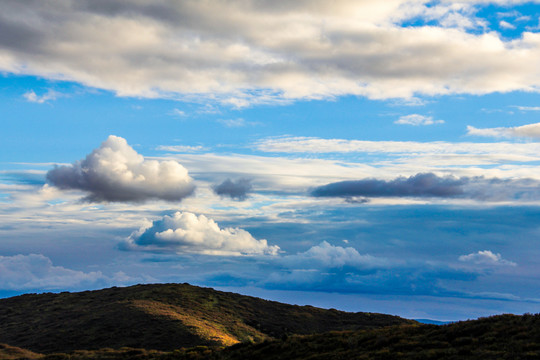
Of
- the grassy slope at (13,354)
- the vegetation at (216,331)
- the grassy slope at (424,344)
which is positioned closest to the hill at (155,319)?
the vegetation at (216,331)

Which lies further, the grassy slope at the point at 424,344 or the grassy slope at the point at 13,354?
the grassy slope at the point at 13,354

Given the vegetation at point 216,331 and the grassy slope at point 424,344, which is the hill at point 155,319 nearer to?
the vegetation at point 216,331

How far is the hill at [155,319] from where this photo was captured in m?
69.8

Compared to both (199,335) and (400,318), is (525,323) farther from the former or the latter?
(400,318)

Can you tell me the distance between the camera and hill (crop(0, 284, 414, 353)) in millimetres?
69812

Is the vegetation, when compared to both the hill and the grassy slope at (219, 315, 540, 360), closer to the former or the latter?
the grassy slope at (219, 315, 540, 360)

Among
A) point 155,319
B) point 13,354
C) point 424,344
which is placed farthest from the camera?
point 155,319

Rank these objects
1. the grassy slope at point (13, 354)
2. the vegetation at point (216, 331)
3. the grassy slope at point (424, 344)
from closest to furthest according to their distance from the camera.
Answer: the grassy slope at point (424, 344)
the vegetation at point (216, 331)
the grassy slope at point (13, 354)

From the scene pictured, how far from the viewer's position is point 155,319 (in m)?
76.8

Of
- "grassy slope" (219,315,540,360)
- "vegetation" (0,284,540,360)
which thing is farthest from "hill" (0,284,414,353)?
"grassy slope" (219,315,540,360)

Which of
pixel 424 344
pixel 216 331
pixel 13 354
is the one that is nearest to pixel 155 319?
pixel 216 331

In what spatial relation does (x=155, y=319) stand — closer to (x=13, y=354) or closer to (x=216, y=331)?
(x=216, y=331)

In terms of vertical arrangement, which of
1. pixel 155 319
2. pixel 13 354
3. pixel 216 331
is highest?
pixel 155 319

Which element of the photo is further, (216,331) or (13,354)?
(216,331)
